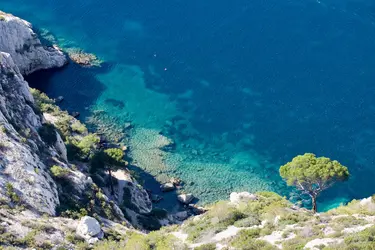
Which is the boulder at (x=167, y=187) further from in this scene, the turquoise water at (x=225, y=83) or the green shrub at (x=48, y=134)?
the green shrub at (x=48, y=134)

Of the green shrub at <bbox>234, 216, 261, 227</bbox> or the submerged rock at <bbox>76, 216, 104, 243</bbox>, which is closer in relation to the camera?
the green shrub at <bbox>234, 216, 261, 227</bbox>

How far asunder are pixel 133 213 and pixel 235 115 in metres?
29.5

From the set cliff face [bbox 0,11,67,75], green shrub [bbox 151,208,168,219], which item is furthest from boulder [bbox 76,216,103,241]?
cliff face [bbox 0,11,67,75]

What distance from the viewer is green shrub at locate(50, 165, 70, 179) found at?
5150cm

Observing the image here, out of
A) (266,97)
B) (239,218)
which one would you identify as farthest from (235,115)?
(239,218)

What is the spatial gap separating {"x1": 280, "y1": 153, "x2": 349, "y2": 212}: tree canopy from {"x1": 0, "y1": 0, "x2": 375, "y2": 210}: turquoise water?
42.9ft

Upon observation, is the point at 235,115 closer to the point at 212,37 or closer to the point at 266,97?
the point at 266,97

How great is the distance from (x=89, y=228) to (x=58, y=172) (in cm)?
1082

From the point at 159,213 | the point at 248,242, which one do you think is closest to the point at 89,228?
the point at 248,242

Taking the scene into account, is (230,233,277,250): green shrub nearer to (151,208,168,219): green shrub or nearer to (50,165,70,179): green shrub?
(50,165,70,179): green shrub

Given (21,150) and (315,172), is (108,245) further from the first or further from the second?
(315,172)

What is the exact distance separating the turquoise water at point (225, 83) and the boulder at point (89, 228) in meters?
27.0

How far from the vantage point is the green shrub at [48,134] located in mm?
58506

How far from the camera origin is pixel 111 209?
52.8 metres
